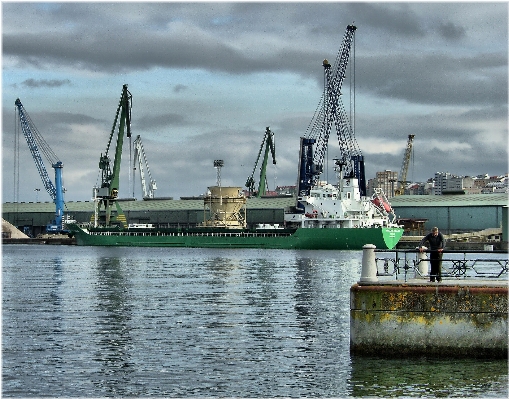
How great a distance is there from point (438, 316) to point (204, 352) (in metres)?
7.34

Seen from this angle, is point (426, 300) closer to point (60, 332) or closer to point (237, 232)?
point (60, 332)

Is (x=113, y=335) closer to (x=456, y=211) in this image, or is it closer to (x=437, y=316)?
(x=437, y=316)

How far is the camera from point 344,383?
22.5 m

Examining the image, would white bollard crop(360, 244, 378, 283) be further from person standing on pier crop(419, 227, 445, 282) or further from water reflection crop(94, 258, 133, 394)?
water reflection crop(94, 258, 133, 394)

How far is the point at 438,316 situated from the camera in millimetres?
23344

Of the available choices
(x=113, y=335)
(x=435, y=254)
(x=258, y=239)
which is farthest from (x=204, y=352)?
(x=258, y=239)

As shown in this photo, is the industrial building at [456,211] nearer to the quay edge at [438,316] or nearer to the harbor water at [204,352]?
the harbor water at [204,352]

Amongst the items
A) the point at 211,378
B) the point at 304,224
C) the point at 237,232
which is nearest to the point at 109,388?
the point at 211,378

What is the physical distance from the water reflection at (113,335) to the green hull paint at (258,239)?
83.1 m

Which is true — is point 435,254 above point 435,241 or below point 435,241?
below

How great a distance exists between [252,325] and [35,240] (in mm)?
168554

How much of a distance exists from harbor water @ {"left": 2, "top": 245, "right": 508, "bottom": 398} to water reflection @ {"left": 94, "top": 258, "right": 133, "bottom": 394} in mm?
33

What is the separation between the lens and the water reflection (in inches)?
931

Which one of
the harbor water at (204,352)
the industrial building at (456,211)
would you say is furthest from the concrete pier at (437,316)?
the industrial building at (456,211)
